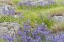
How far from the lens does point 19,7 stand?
1115 cm

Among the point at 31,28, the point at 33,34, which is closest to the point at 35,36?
the point at 33,34

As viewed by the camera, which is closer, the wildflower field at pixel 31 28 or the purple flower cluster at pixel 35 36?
the purple flower cluster at pixel 35 36

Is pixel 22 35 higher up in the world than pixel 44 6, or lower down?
higher up

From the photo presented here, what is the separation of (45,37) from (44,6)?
5932 mm

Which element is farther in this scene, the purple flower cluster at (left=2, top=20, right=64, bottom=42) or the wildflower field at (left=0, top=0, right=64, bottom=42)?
the wildflower field at (left=0, top=0, right=64, bottom=42)

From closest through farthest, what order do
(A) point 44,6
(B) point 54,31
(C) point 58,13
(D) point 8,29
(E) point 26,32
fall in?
(E) point 26,32
(D) point 8,29
(B) point 54,31
(C) point 58,13
(A) point 44,6

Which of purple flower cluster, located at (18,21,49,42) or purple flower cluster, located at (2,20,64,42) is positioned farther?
purple flower cluster, located at (18,21,49,42)

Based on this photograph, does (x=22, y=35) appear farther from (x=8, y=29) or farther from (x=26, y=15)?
(x=26, y=15)

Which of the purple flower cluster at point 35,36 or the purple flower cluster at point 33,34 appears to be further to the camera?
the purple flower cluster at point 33,34

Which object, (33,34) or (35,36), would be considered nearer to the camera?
(35,36)

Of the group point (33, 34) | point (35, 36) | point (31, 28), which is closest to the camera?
point (35, 36)

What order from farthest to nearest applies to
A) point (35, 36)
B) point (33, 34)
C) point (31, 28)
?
point (31, 28) → point (33, 34) → point (35, 36)

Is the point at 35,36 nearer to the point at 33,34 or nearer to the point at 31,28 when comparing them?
the point at 33,34

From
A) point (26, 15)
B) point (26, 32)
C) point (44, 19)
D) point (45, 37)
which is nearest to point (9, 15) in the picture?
point (26, 15)
